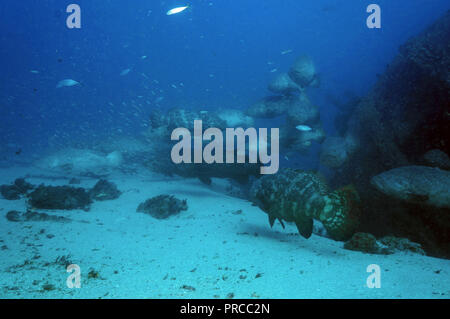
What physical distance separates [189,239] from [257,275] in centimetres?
183

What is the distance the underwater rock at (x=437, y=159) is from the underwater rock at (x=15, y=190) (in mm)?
10778

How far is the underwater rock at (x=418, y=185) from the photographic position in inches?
214

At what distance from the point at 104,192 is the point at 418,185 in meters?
8.27

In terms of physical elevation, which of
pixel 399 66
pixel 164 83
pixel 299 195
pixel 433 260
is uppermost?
pixel 164 83

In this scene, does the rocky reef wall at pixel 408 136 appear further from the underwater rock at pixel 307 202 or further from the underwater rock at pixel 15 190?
the underwater rock at pixel 15 190

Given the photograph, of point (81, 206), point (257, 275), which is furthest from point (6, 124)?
point (257, 275)

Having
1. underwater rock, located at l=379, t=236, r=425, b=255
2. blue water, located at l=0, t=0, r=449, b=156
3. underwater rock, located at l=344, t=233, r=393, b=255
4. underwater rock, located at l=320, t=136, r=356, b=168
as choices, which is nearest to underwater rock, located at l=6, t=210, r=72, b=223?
underwater rock, located at l=344, t=233, r=393, b=255

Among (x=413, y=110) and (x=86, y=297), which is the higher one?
(x=413, y=110)

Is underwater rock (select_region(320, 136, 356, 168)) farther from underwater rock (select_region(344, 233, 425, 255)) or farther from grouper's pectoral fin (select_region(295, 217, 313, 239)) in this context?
grouper's pectoral fin (select_region(295, 217, 313, 239))

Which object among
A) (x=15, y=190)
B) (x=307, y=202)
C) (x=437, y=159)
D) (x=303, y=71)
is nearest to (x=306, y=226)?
(x=307, y=202)

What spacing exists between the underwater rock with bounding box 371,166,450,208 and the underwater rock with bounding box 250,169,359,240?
8.20 ft

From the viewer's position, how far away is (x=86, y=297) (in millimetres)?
2414
